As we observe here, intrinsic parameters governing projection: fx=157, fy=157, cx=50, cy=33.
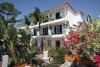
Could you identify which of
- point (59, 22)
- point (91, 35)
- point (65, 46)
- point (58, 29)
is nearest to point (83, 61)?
point (65, 46)

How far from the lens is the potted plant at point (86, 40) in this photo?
1039 cm

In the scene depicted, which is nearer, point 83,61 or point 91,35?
point 91,35

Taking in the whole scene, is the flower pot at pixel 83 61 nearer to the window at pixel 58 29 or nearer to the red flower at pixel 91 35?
the red flower at pixel 91 35

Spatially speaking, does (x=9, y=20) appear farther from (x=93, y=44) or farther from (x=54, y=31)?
(x=93, y=44)

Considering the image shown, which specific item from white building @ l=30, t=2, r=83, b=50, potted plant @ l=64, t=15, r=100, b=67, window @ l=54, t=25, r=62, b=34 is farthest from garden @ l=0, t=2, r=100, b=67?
window @ l=54, t=25, r=62, b=34

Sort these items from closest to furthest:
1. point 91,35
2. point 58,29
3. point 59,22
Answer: point 91,35
point 59,22
point 58,29

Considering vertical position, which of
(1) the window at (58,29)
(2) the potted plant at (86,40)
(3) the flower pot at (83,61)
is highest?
(1) the window at (58,29)

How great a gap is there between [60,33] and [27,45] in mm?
15438

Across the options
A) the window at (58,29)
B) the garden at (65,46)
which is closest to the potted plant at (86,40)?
the garden at (65,46)

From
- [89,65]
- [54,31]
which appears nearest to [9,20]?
[54,31]

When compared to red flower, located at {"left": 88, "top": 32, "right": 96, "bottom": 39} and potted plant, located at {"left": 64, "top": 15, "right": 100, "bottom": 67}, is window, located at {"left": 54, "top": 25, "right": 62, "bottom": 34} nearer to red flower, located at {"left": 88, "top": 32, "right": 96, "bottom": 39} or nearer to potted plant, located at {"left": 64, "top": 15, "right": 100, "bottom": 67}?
potted plant, located at {"left": 64, "top": 15, "right": 100, "bottom": 67}

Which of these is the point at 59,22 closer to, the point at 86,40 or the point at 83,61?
the point at 83,61

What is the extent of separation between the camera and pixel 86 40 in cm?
1087

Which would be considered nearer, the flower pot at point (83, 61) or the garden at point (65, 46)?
the garden at point (65, 46)
